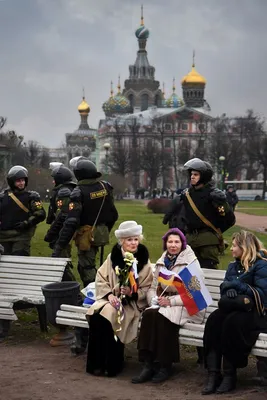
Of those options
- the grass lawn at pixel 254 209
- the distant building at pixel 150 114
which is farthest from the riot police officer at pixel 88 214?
the distant building at pixel 150 114

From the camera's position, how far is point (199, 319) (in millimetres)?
5324

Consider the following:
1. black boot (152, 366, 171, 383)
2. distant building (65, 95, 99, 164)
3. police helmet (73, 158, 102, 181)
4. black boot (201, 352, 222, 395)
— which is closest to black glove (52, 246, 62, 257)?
police helmet (73, 158, 102, 181)

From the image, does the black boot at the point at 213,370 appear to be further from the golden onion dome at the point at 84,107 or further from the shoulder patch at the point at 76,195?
the golden onion dome at the point at 84,107

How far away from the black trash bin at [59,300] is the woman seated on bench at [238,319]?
1.73 m

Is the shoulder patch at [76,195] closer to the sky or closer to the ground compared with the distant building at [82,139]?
closer to the ground

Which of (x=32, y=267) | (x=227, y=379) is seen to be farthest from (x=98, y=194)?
(x=227, y=379)

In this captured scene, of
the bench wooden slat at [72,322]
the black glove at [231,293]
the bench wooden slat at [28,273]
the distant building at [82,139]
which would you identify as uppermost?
the distant building at [82,139]

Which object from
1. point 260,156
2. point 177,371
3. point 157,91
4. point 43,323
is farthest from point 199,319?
point 157,91

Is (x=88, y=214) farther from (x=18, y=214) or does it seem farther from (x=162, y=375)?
(x=162, y=375)

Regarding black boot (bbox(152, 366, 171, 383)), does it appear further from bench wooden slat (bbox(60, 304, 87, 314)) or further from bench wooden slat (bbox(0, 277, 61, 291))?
bench wooden slat (bbox(0, 277, 61, 291))

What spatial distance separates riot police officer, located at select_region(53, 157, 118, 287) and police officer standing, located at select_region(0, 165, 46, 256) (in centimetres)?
80

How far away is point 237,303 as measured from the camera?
481 centimetres

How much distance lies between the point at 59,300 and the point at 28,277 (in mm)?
985

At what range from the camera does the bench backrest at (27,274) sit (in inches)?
265
